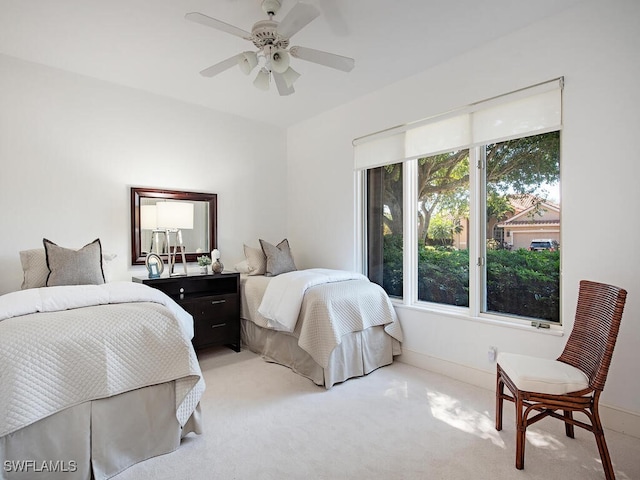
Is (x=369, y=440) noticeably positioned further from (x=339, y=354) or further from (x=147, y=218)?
(x=147, y=218)

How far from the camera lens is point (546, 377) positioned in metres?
1.80

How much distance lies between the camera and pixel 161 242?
3695mm

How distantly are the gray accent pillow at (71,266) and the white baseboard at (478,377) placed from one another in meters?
2.78

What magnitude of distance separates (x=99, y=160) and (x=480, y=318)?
12.2 ft

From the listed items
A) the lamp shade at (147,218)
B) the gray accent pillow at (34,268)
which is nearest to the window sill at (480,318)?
the lamp shade at (147,218)

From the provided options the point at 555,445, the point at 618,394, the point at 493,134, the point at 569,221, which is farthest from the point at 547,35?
the point at 555,445

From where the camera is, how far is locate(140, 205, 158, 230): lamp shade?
3.55 meters

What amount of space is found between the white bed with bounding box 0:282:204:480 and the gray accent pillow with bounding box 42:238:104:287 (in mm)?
575

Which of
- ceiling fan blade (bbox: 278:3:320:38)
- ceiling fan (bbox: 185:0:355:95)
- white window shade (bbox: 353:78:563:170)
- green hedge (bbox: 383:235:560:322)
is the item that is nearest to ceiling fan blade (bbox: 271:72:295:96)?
ceiling fan (bbox: 185:0:355:95)

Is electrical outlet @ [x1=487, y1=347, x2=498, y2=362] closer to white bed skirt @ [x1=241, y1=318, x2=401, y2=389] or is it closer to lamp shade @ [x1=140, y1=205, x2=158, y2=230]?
white bed skirt @ [x1=241, y1=318, x2=401, y2=389]

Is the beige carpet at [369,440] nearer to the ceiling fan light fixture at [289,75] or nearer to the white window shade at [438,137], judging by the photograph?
the white window shade at [438,137]

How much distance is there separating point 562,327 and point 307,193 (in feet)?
9.96

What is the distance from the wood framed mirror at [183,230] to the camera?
3.52 m

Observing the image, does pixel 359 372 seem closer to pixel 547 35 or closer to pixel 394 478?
pixel 394 478
